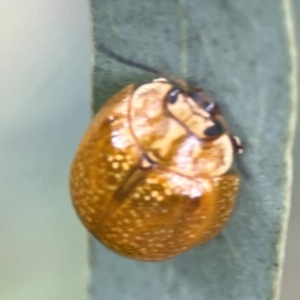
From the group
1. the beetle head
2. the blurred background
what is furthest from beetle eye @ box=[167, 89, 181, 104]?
the blurred background

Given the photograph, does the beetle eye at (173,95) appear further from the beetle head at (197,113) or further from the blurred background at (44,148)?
the blurred background at (44,148)

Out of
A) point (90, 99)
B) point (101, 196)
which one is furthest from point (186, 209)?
point (90, 99)

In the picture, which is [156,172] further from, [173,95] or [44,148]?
[44,148]

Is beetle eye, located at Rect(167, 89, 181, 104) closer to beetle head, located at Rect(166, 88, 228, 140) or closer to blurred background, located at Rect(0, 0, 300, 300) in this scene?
beetle head, located at Rect(166, 88, 228, 140)

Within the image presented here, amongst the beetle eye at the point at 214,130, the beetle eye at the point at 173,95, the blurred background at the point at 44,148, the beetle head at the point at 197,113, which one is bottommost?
the blurred background at the point at 44,148

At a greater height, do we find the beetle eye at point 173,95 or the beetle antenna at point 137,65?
the beetle eye at point 173,95

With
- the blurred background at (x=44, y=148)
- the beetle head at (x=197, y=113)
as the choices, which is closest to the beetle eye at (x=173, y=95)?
the beetle head at (x=197, y=113)
